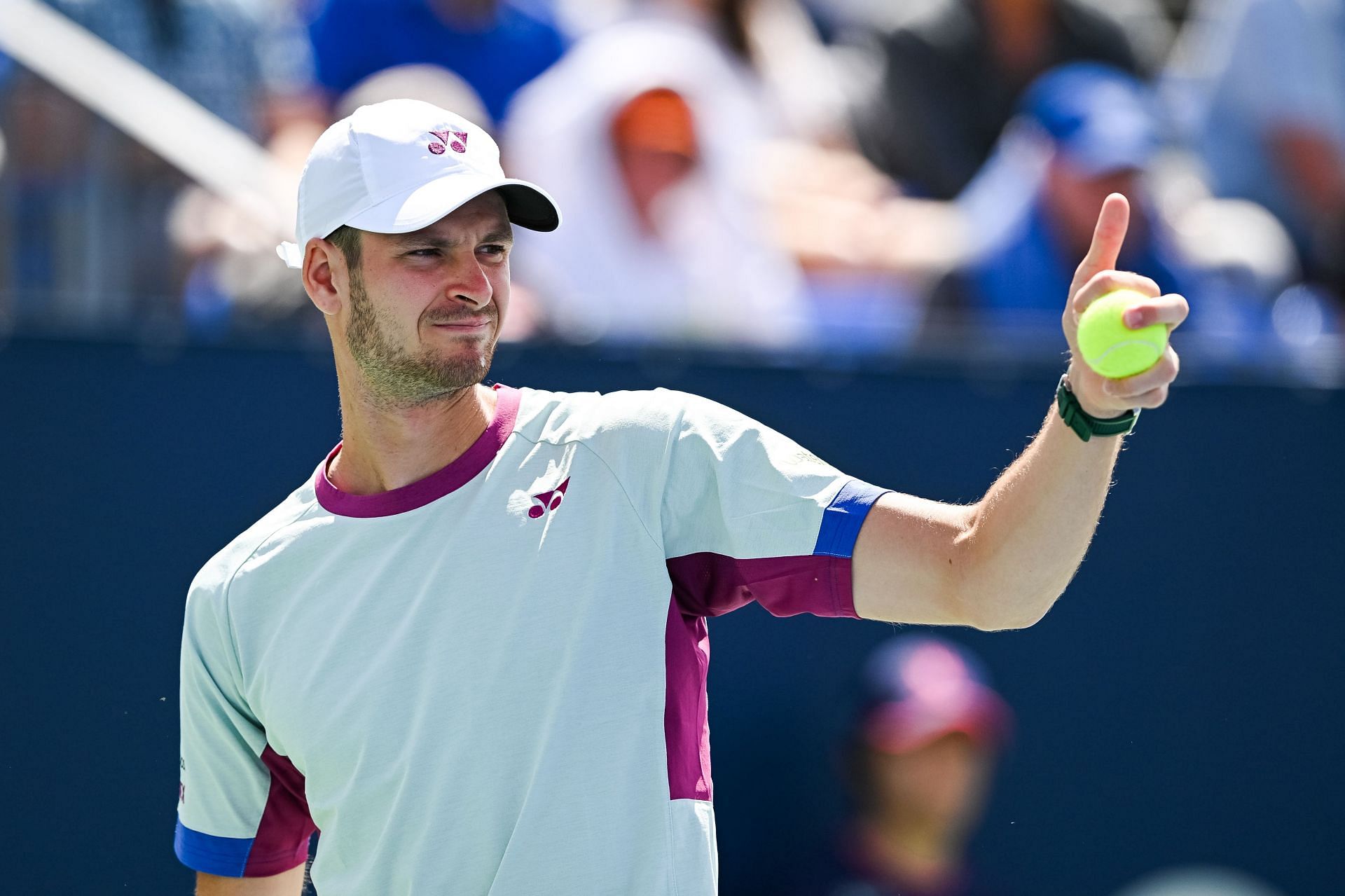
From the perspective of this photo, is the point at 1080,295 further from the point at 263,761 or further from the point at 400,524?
the point at 263,761

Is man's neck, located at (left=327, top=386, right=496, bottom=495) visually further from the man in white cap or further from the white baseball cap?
the white baseball cap

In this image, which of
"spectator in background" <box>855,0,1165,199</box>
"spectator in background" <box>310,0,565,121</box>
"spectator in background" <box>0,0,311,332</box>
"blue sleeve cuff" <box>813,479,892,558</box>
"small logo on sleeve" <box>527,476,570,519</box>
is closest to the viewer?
"blue sleeve cuff" <box>813,479,892,558</box>

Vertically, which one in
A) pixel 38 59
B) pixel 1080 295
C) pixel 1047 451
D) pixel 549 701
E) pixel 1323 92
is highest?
pixel 1323 92

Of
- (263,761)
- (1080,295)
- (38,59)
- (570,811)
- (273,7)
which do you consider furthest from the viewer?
(273,7)

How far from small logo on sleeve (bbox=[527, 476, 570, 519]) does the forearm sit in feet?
2.01

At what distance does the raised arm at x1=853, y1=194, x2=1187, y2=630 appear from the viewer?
1.69 m

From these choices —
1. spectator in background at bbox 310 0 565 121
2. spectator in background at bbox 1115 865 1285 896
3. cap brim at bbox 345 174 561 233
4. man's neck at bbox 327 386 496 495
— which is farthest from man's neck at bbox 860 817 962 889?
spectator in background at bbox 310 0 565 121

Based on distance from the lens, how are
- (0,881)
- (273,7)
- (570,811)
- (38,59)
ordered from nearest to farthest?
1. (570,811)
2. (0,881)
3. (38,59)
4. (273,7)

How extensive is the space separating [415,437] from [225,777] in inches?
26.5

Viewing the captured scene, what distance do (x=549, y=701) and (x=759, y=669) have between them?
1414mm

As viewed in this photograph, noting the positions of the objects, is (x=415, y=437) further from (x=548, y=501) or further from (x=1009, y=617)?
(x=1009, y=617)

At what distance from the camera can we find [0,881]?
3.31 m

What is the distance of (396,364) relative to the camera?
7.41 feet

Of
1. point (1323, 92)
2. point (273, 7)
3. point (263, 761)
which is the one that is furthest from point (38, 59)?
point (1323, 92)
